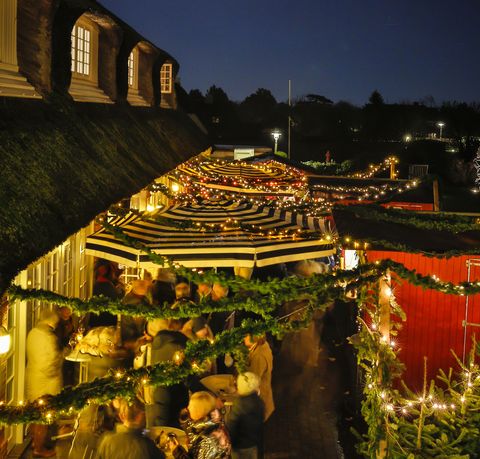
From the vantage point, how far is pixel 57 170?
7.20 metres

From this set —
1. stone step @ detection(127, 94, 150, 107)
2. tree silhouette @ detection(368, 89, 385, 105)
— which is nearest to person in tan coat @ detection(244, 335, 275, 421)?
stone step @ detection(127, 94, 150, 107)

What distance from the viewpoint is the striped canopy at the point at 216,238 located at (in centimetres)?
896

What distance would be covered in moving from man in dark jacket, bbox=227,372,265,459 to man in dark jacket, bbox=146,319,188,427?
2.72 feet

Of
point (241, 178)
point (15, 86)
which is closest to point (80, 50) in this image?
point (15, 86)

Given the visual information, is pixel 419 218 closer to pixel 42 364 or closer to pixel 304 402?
pixel 304 402

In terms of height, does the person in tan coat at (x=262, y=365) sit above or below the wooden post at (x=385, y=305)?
below

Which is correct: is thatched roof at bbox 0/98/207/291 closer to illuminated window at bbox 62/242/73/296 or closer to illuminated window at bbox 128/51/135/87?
illuminated window at bbox 62/242/73/296

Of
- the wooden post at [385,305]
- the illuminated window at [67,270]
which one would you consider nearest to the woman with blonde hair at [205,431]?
the wooden post at [385,305]

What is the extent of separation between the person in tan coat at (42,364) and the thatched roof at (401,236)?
371 centimetres

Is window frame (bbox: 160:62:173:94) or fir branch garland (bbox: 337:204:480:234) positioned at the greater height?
window frame (bbox: 160:62:173:94)

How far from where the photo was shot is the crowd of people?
590cm

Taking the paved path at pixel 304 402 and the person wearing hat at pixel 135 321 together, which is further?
the person wearing hat at pixel 135 321

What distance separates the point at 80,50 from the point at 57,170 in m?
5.46

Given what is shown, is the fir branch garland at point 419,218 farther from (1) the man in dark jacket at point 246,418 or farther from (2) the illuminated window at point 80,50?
(2) the illuminated window at point 80,50
